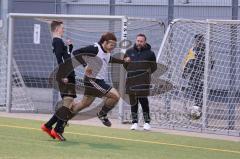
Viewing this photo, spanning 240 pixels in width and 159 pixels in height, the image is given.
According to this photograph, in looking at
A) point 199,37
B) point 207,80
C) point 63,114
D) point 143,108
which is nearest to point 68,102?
point 63,114

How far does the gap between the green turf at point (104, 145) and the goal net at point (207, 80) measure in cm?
161

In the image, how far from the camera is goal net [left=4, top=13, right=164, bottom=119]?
17.3 metres

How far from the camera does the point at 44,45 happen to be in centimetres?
1944

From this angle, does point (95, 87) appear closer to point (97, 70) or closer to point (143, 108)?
point (97, 70)

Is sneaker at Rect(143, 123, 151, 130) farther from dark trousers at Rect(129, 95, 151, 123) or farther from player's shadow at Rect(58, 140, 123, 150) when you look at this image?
player's shadow at Rect(58, 140, 123, 150)

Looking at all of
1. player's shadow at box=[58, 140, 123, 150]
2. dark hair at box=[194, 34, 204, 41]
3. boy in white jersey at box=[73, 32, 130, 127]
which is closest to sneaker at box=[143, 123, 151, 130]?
dark hair at box=[194, 34, 204, 41]

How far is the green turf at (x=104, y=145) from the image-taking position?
10.8m

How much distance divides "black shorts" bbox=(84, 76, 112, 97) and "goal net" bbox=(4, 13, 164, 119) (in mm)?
4412

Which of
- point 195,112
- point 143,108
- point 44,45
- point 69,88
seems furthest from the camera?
point 44,45

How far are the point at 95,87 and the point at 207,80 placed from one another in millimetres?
4345

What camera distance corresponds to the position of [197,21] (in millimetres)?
15734

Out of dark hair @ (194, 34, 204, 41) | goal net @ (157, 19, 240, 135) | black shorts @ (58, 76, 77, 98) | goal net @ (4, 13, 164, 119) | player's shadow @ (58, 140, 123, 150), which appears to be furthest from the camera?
goal net @ (4, 13, 164, 119)

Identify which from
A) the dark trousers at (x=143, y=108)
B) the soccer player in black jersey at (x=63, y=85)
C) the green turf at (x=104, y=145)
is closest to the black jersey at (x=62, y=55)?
the soccer player in black jersey at (x=63, y=85)

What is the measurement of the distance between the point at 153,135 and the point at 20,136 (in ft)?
9.32
